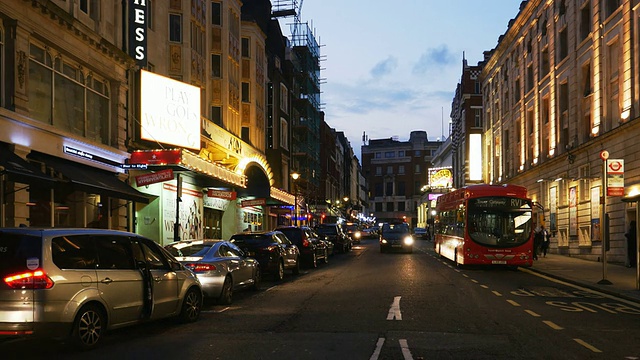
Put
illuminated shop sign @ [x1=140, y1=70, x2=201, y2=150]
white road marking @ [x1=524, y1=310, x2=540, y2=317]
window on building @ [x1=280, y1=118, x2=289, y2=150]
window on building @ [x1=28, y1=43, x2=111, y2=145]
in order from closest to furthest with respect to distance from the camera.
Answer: white road marking @ [x1=524, y1=310, x2=540, y2=317]
window on building @ [x1=28, y1=43, x2=111, y2=145]
illuminated shop sign @ [x1=140, y1=70, x2=201, y2=150]
window on building @ [x1=280, y1=118, x2=289, y2=150]

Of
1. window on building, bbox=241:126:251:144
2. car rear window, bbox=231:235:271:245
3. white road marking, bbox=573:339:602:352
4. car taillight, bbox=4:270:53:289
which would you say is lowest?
white road marking, bbox=573:339:602:352

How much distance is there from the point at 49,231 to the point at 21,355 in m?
1.61

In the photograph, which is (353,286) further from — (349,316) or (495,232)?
(495,232)

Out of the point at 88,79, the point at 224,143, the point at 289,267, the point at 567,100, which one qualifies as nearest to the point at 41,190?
the point at 88,79

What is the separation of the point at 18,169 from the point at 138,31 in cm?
1163

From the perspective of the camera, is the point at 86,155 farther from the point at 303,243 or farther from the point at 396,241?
the point at 396,241

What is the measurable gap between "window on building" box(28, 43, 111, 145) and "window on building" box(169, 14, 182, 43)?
27.0ft

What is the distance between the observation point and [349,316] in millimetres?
12352

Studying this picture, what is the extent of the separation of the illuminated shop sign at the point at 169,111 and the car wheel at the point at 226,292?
12.4m

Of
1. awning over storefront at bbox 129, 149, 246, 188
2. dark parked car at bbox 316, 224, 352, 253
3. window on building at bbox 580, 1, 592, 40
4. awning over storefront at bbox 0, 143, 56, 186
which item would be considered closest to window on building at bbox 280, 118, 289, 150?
dark parked car at bbox 316, 224, 352, 253

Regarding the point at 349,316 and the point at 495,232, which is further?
the point at 495,232

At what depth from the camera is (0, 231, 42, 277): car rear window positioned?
8359 millimetres

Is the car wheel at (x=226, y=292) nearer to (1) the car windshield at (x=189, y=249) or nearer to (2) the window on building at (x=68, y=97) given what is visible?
(1) the car windshield at (x=189, y=249)

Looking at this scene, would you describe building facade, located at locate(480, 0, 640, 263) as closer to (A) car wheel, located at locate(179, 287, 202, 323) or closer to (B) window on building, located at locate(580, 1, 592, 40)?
(B) window on building, located at locate(580, 1, 592, 40)
